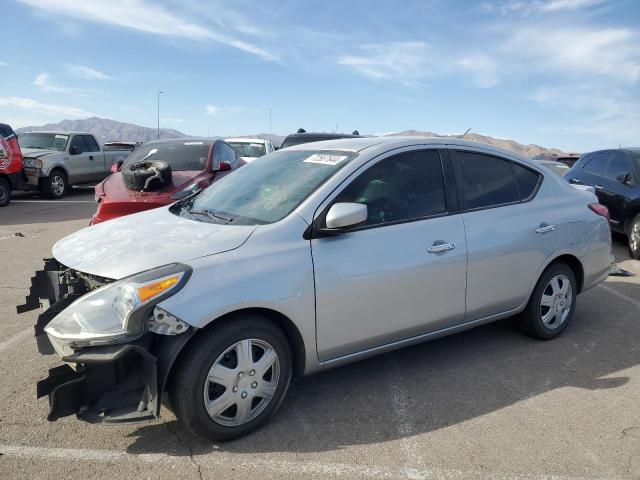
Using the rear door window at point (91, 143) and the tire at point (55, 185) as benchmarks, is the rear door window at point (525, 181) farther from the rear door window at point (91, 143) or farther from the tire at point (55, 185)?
the rear door window at point (91, 143)

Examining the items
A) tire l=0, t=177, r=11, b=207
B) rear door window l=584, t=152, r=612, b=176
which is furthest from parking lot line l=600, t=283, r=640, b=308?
tire l=0, t=177, r=11, b=207

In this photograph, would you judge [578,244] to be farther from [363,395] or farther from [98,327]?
[98,327]

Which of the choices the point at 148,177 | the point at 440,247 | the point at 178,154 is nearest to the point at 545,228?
the point at 440,247

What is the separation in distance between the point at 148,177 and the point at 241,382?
433 cm

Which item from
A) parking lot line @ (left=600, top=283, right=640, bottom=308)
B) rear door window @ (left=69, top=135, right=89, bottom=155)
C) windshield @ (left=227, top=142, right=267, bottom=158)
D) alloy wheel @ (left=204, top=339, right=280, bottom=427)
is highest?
rear door window @ (left=69, top=135, right=89, bottom=155)

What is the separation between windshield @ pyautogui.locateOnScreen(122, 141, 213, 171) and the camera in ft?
26.0

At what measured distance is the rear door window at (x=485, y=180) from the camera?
13.3ft

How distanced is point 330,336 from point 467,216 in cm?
145

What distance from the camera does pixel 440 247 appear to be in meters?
3.67

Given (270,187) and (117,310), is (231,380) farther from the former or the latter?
(270,187)

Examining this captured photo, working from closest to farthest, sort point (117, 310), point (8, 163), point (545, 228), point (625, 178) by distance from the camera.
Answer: point (117, 310)
point (545, 228)
point (625, 178)
point (8, 163)

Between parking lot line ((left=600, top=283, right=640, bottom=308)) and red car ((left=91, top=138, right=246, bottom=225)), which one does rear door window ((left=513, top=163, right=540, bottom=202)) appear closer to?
parking lot line ((left=600, top=283, right=640, bottom=308))

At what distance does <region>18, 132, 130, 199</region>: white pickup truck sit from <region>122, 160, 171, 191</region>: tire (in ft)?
28.4

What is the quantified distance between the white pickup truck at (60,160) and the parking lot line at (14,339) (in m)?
11.0
